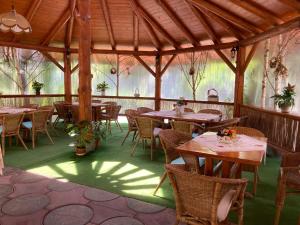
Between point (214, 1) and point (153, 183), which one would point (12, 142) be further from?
point (214, 1)

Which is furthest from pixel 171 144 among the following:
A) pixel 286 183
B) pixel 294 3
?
pixel 294 3

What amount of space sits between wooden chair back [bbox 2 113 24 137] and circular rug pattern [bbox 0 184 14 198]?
1.66 meters

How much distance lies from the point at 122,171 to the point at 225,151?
220 centimetres

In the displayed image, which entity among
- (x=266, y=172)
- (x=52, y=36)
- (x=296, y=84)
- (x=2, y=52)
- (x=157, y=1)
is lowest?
(x=266, y=172)

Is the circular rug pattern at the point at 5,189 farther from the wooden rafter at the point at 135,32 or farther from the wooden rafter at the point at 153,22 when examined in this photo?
the wooden rafter at the point at 135,32

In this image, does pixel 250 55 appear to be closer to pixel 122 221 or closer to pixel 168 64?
pixel 168 64

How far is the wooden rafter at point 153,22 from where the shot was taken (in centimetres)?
776

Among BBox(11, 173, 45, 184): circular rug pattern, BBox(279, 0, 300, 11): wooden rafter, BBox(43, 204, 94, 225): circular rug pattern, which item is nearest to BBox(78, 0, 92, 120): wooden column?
BBox(11, 173, 45, 184): circular rug pattern

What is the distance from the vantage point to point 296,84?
5.18 metres

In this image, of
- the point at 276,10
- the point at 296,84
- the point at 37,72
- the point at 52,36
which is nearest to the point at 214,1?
the point at 276,10

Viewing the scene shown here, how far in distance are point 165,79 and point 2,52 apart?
227 inches

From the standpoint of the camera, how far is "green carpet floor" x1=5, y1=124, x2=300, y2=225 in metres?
3.15

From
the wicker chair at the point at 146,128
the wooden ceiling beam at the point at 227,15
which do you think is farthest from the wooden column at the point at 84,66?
the wooden ceiling beam at the point at 227,15

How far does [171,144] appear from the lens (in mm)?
3207
